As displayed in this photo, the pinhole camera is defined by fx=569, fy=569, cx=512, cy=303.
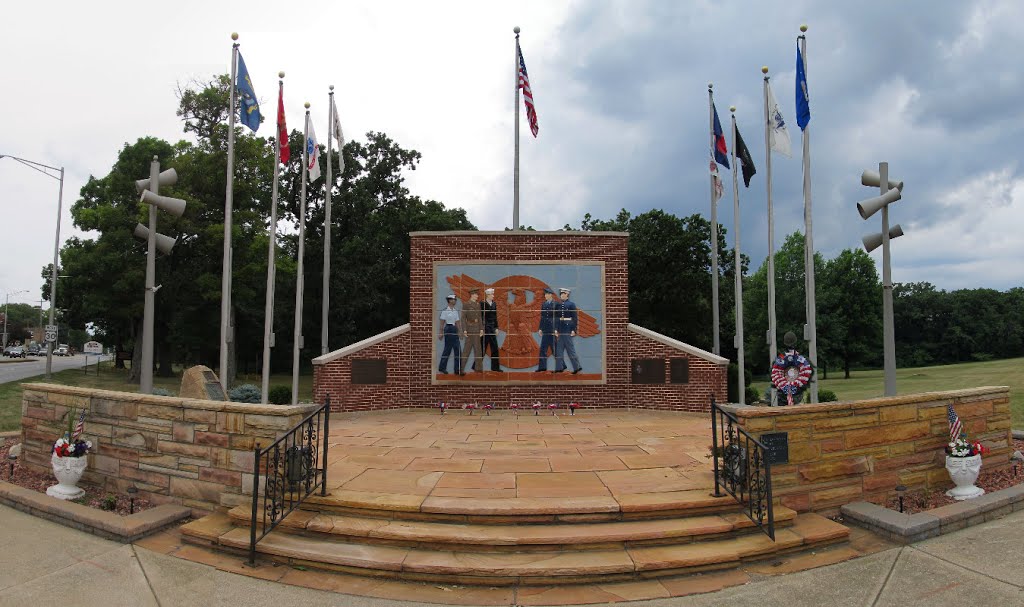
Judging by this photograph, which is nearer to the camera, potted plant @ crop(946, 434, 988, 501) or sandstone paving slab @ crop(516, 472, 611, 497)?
sandstone paving slab @ crop(516, 472, 611, 497)

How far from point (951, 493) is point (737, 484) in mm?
2810

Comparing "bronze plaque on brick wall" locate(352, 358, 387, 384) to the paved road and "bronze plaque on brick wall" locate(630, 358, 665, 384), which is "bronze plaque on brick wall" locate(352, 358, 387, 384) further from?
the paved road

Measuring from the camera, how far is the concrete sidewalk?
443 cm

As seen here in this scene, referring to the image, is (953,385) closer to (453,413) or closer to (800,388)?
(800,388)

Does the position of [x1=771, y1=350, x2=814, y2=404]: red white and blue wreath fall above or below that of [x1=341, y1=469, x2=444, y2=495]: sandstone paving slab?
above

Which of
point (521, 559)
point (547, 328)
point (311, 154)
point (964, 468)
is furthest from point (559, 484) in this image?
point (311, 154)

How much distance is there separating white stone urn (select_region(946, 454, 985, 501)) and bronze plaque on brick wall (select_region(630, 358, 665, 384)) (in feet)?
25.7

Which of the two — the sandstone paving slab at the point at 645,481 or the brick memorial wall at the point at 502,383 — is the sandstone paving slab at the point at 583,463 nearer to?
the sandstone paving slab at the point at 645,481

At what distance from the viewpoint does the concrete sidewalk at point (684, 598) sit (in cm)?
443

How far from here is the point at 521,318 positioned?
47.2ft

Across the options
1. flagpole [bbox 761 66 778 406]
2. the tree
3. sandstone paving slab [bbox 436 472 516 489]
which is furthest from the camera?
the tree

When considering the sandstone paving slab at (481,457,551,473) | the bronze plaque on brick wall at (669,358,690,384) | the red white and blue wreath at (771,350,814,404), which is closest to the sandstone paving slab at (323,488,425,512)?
the sandstone paving slab at (481,457,551,473)

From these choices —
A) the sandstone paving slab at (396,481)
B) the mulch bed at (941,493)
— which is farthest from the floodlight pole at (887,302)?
the sandstone paving slab at (396,481)

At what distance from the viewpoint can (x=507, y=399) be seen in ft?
46.9
